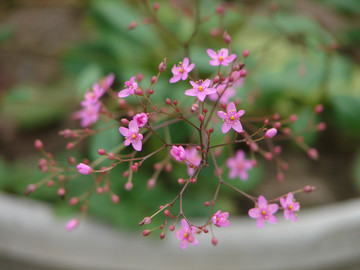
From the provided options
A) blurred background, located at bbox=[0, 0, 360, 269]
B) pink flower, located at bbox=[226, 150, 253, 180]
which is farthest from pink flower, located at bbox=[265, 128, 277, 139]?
blurred background, located at bbox=[0, 0, 360, 269]

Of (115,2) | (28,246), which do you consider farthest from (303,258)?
(115,2)

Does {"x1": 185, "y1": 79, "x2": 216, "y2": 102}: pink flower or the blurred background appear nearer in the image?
{"x1": 185, "y1": 79, "x2": 216, "y2": 102}: pink flower

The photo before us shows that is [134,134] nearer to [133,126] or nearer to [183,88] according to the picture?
[133,126]

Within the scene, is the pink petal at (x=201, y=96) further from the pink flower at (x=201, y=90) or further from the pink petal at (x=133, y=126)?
the pink petal at (x=133, y=126)

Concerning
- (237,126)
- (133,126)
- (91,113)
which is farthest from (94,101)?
(237,126)

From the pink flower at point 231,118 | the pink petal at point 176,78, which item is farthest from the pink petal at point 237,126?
the pink petal at point 176,78

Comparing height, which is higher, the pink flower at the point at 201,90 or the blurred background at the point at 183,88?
the blurred background at the point at 183,88

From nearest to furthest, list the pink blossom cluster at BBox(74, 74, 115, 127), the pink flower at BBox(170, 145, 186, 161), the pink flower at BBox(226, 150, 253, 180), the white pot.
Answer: the pink flower at BBox(170, 145, 186, 161) → the pink blossom cluster at BBox(74, 74, 115, 127) → the pink flower at BBox(226, 150, 253, 180) → the white pot

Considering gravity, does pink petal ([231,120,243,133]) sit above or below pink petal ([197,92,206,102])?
below

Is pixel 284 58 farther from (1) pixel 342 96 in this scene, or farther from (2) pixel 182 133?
(2) pixel 182 133

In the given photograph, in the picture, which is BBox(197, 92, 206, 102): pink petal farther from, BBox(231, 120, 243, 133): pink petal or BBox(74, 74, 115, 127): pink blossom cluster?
BBox(74, 74, 115, 127): pink blossom cluster
